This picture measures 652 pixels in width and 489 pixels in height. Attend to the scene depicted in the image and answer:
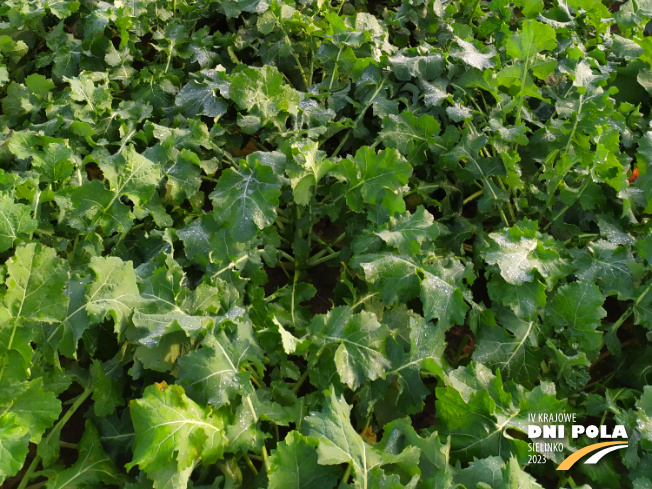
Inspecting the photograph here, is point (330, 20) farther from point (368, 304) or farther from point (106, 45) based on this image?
point (368, 304)

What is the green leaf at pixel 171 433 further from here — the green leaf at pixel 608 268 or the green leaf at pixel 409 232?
the green leaf at pixel 608 268

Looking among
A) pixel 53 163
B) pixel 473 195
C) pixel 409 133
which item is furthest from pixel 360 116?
pixel 53 163


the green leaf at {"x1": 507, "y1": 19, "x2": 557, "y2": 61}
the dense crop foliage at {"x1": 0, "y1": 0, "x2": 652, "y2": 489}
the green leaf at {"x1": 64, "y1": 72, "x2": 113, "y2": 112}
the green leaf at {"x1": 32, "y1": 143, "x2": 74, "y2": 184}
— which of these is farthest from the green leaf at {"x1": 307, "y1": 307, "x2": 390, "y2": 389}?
the green leaf at {"x1": 64, "y1": 72, "x2": 113, "y2": 112}

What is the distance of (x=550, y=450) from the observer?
5.77 feet

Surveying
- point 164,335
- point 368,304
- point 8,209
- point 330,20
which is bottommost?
point 368,304

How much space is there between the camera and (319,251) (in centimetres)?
246

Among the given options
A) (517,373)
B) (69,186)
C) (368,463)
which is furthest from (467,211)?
(69,186)

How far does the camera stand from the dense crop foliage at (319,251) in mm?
1639

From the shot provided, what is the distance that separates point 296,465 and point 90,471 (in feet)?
2.26

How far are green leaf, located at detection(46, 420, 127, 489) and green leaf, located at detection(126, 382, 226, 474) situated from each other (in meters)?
0.27

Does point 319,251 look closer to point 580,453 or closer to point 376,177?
point 376,177

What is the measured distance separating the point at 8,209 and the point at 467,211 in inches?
79.3

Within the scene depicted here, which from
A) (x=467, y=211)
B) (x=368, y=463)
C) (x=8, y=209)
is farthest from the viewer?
(x=467, y=211)

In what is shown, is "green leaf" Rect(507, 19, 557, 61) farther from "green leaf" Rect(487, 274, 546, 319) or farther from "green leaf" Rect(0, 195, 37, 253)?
"green leaf" Rect(0, 195, 37, 253)
